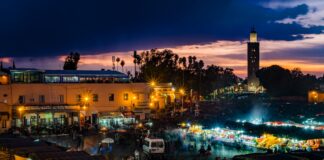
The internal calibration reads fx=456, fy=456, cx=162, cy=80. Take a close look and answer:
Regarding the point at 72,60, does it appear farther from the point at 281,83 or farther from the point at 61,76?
the point at 281,83

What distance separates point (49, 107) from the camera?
36.5m

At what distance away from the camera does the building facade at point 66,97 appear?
36.2 metres

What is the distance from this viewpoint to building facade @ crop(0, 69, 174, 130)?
1423 inches

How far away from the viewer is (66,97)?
39.0 meters

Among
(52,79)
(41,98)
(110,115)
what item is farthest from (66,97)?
(110,115)

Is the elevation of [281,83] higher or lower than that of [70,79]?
lower

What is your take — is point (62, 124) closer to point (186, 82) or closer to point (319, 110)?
point (319, 110)

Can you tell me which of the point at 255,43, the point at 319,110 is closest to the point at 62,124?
the point at 319,110

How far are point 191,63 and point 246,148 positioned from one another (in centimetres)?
6760

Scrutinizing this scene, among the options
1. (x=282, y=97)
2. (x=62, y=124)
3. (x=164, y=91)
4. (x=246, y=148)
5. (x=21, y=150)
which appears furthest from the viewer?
(x=282, y=97)

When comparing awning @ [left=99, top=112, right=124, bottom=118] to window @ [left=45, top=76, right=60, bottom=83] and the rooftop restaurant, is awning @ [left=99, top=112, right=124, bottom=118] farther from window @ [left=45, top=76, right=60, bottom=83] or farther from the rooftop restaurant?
window @ [left=45, top=76, right=60, bottom=83]

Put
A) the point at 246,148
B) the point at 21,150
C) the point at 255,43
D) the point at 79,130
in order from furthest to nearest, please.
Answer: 1. the point at 255,43
2. the point at 79,130
3. the point at 246,148
4. the point at 21,150

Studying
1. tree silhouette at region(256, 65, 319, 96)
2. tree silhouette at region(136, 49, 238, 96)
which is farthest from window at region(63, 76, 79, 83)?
tree silhouette at region(256, 65, 319, 96)

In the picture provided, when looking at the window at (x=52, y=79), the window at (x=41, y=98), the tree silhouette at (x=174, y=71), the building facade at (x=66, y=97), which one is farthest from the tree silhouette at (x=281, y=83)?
the window at (x=41, y=98)
